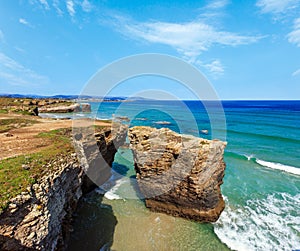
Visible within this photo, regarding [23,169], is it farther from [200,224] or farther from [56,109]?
[56,109]

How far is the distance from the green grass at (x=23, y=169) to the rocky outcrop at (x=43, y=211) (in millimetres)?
257

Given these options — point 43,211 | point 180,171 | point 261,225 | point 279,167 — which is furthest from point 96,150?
point 279,167

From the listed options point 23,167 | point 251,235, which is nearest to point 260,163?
point 251,235

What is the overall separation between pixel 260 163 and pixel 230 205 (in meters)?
14.2

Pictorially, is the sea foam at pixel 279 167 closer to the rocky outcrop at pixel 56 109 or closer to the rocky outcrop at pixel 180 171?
the rocky outcrop at pixel 180 171

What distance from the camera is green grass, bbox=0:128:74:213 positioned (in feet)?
25.1

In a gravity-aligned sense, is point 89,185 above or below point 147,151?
→ below

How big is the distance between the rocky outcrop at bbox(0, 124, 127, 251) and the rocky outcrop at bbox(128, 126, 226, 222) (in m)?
5.19

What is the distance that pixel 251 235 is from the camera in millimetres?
13250

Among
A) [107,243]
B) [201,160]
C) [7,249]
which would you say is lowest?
[107,243]

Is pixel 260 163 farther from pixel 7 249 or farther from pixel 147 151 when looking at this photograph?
A: pixel 7 249

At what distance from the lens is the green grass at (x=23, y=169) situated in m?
7.66

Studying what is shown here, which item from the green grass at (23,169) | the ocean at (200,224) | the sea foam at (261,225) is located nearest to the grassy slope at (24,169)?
the green grass at (23,169)

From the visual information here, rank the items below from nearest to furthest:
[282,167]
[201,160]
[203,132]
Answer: [201,160]
[282,167]
[203,132]
